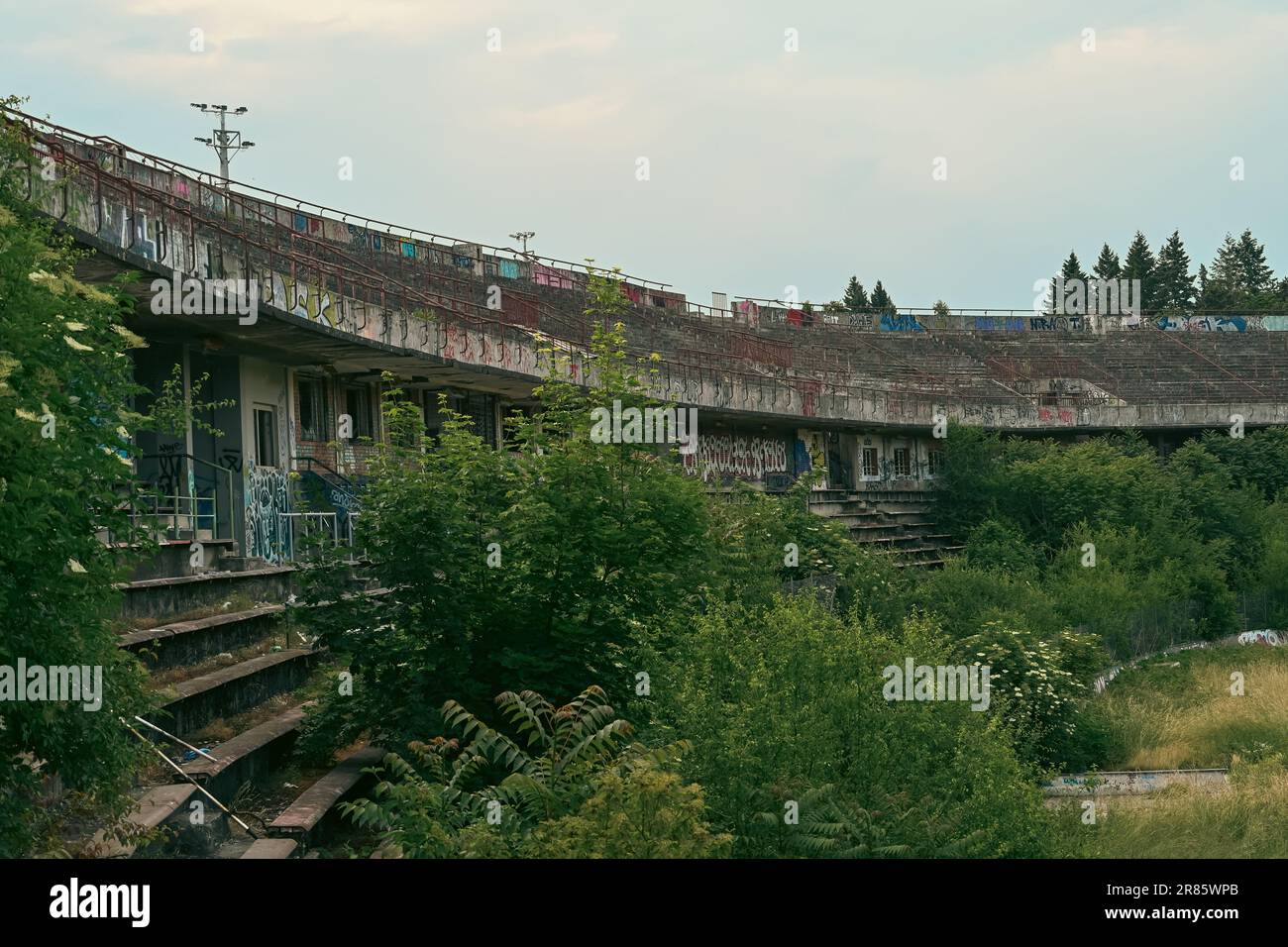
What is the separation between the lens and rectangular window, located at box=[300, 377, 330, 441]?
84.0ft

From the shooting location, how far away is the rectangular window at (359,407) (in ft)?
89.7

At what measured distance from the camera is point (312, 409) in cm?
2584

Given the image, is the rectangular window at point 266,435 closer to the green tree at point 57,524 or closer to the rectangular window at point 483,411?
the rectangular window at point 483,411

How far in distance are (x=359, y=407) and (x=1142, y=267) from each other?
98.8m

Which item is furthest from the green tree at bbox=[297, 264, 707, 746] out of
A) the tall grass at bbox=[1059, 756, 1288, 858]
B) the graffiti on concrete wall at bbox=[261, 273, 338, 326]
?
the graffiti on concrete wall at bbox=[261, 273, 338, 326]

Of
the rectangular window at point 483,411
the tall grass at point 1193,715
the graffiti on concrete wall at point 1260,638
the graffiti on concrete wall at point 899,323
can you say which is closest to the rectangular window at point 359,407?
the rectangular window at point 483,411

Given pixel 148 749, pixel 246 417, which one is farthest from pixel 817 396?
pixel 148 749

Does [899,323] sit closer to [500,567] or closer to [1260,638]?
[1260,638]

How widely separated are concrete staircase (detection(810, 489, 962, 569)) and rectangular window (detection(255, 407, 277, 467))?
15.2m

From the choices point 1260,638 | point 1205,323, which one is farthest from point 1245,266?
point 1260,638

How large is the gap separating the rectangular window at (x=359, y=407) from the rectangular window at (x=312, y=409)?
99 cm

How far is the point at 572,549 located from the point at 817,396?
3087 centimetres

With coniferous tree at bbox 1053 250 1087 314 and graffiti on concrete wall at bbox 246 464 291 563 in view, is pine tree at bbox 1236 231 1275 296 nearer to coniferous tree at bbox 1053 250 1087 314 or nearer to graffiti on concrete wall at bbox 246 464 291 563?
coniferous tree at bbox 1053 250 1087 314

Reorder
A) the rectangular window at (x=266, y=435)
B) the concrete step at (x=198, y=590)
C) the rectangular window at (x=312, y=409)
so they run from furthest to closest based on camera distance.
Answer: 1. the rectangular window at (x=312, y=409)
2. the rectangular window at (x=266, y=435)
3. the concrete step at (x=198, y=590)
